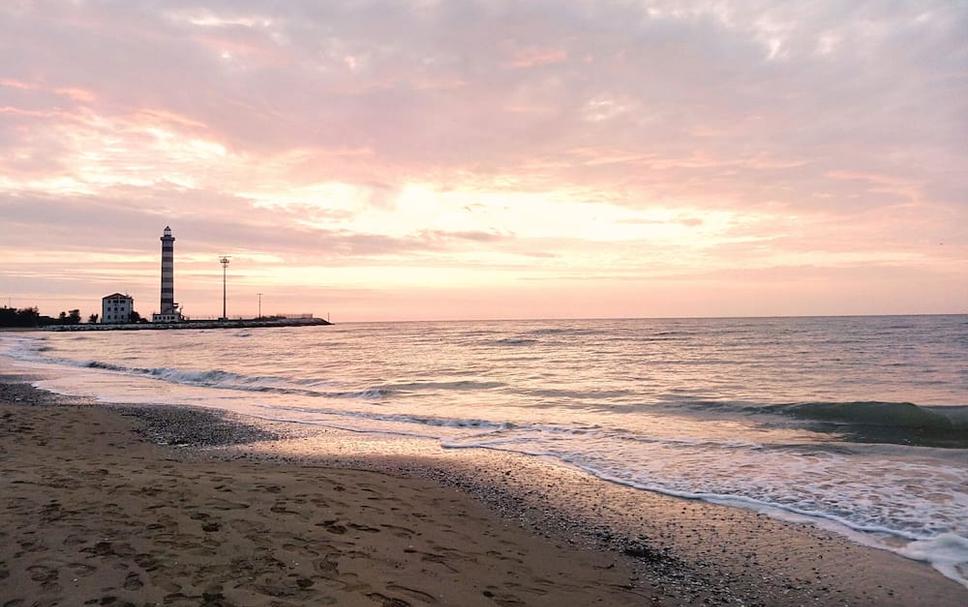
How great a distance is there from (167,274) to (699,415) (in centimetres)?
12017

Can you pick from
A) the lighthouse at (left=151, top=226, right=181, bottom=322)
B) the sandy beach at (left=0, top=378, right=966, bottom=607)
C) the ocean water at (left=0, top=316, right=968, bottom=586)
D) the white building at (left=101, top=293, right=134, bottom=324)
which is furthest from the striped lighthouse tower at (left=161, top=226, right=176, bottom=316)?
the sandy beach at (left=0, top=378, right=966, bottom=607)

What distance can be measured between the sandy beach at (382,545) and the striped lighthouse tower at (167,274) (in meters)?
117

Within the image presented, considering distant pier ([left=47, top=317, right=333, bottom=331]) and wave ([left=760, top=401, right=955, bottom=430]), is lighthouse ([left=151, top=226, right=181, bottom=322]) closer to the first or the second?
distant pier ([left=47, top=317, right=333, bottom=331])

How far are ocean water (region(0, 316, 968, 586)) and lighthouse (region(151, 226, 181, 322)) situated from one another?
89.5 m

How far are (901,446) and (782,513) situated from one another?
5.85 m

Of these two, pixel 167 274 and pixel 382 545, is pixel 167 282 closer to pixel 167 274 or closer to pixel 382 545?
pixel 167 274

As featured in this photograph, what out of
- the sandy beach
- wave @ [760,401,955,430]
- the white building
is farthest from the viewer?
the white building

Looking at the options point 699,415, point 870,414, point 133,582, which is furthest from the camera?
point 699,415

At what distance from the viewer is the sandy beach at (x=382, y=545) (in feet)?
14.3

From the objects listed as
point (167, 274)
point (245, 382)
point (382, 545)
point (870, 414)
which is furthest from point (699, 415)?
point (167, 274)

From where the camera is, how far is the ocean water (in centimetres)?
788

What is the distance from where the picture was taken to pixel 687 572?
17.5 ft

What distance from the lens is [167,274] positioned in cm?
11500

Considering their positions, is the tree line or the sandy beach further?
the tree line
